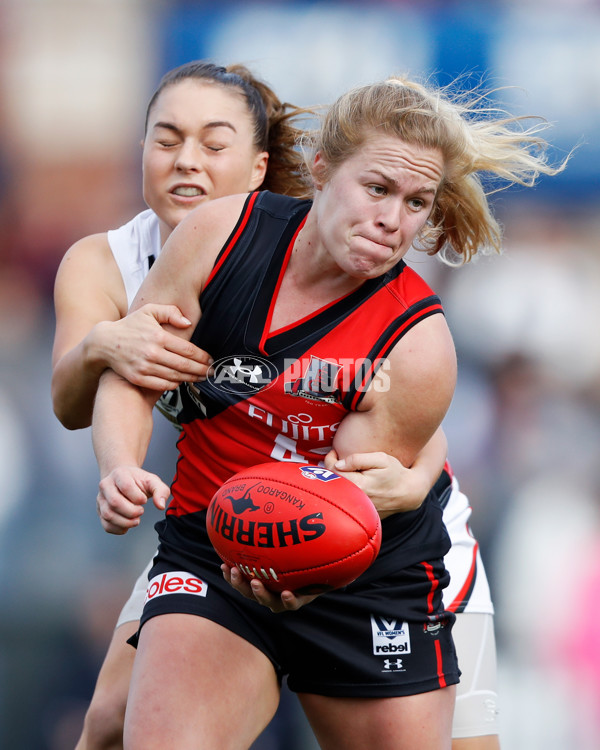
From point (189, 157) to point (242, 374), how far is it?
0.97 m

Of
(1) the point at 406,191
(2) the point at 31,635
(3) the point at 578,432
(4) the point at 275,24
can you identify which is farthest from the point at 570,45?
(2) the point at 31,635

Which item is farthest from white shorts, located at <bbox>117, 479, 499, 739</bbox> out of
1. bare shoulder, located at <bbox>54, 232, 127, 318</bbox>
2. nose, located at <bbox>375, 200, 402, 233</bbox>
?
nose, located at <bbox>375, 200, 402, 233</bbox>

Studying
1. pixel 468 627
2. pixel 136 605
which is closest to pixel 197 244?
pixel 136 605

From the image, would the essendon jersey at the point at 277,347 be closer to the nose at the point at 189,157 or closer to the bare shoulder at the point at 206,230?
the bare shoulder at the point at 206,230

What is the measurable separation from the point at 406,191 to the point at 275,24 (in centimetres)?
224

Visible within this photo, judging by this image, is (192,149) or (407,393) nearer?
(407,393)

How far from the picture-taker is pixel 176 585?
205 centimetres

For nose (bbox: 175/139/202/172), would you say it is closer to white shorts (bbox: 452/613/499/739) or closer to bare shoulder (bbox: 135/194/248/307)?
bare shoulder (bbox: 135/194/248/307)

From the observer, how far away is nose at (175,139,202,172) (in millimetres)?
2723

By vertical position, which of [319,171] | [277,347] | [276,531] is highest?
[319,171]

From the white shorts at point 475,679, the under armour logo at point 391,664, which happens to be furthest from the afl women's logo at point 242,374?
the white shorts at point 475,679

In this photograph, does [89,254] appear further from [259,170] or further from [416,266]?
[416,266]

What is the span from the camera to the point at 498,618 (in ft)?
12.0

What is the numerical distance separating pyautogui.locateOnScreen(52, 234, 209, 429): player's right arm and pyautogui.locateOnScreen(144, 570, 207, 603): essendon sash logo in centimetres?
44
